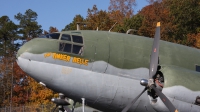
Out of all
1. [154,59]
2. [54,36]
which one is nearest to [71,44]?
[54,36]

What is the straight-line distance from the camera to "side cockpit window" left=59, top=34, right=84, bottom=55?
47.4 feet

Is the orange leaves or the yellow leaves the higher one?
the orange leaves

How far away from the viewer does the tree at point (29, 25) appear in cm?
7344

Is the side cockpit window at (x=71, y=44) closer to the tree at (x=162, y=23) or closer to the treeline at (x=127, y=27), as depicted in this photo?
the treeline at (x=127, y=27)

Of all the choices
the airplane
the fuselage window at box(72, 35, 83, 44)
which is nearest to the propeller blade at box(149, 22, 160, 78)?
the airplane

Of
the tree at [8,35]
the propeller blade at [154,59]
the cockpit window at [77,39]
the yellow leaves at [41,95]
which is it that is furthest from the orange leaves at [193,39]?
the tree at [8,35]

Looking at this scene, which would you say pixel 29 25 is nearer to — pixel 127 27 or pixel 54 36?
pixel 127 27

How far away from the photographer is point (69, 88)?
1425 cm

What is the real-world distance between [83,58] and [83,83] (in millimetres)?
929

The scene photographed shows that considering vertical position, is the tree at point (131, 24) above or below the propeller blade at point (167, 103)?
above

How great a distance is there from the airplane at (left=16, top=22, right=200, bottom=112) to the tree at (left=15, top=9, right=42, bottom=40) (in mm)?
58491

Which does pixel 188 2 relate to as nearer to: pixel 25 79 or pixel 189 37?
pixel 189 37

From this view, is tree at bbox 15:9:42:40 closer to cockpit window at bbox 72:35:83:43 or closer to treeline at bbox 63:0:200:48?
treeline at bbox 63:0:200:48

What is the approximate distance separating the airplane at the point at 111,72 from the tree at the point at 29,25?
58.5 metres
